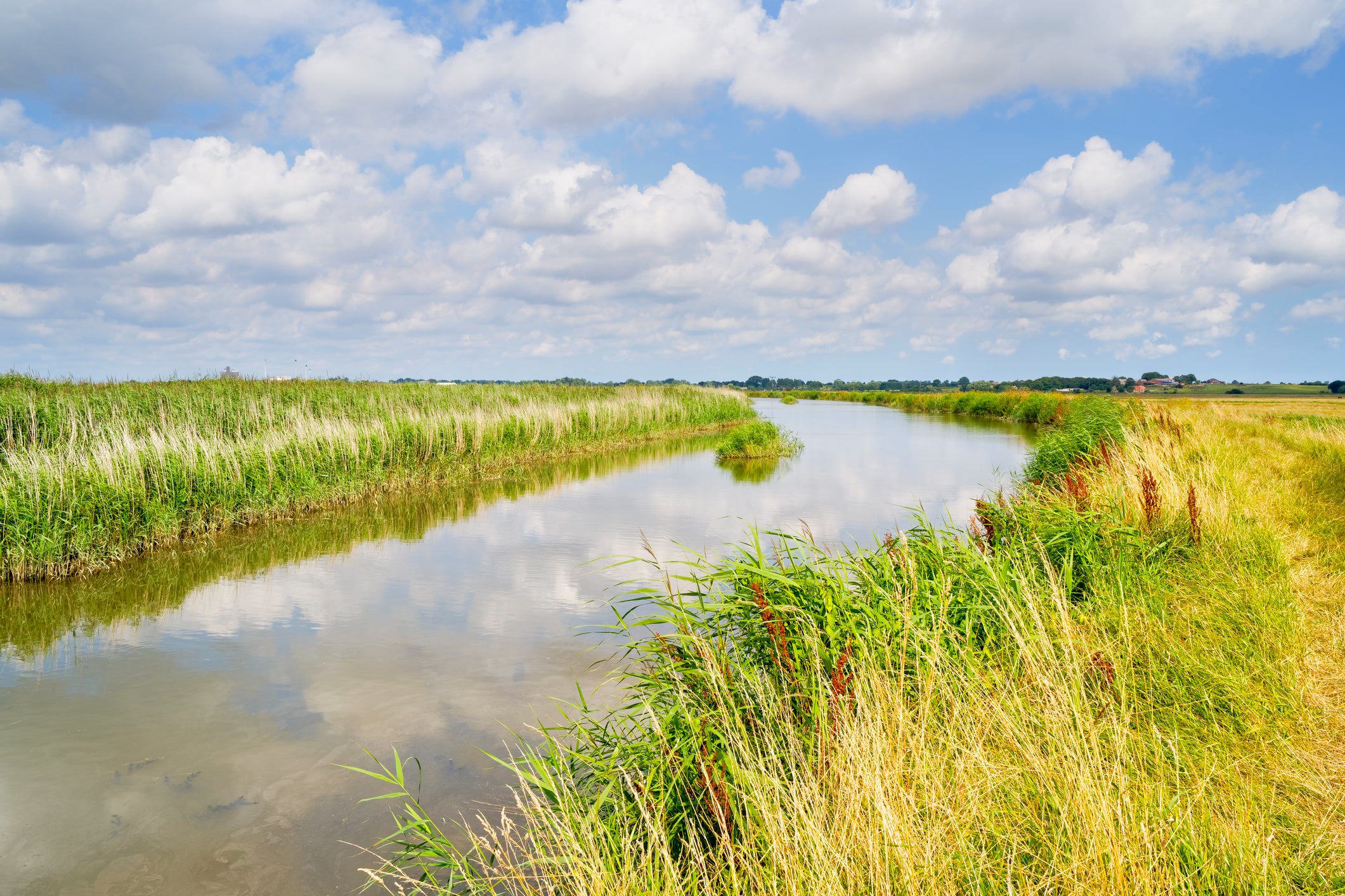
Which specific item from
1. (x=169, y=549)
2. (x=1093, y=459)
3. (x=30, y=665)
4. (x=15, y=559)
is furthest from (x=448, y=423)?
(x=1093, y=459)

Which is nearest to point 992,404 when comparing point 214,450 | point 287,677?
point 214,450

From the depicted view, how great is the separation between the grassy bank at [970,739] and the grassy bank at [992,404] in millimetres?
29173

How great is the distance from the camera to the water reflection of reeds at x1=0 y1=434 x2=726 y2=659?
7691 mm

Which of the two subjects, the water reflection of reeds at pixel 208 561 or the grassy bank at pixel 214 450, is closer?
the water reflection of reeds at pixel 208 561

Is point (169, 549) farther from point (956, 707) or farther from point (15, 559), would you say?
point (956, 707)

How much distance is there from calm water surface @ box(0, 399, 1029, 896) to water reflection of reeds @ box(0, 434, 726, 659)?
1.9 inches

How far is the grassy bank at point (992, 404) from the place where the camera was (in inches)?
1599

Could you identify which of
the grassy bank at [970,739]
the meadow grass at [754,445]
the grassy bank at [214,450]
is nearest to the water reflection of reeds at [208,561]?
the grassy bank at [214,450]

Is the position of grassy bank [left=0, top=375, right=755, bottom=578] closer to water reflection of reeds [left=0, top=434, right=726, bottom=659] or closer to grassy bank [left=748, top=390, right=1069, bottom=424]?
water reflection of reeds [left=0, top=434, right=726, bottom=659]

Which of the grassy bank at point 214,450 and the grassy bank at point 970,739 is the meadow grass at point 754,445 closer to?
the grassy bank at point 214,450

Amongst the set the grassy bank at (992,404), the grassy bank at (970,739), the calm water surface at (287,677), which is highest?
the grassy bank at (992,404)

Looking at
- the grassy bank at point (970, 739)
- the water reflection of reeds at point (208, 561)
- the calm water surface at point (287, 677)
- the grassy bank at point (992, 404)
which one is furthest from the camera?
the grassy bank at point (992, 404)

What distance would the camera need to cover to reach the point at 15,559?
28.4ft

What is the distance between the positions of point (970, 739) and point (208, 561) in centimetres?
1057
